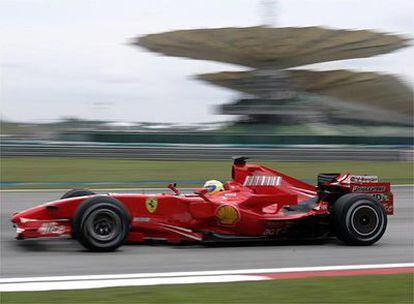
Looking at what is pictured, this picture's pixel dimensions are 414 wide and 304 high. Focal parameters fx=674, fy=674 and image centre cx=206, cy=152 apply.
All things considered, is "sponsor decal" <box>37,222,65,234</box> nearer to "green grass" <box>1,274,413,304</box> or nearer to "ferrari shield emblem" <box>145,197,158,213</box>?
"ferrari shield emblem" <box>145,197,158,213</box>

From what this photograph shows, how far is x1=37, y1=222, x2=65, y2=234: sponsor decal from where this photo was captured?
7.23 metres

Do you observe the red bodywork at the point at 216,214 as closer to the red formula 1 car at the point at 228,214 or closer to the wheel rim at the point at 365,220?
the red formula 1 car at the point at 228,214

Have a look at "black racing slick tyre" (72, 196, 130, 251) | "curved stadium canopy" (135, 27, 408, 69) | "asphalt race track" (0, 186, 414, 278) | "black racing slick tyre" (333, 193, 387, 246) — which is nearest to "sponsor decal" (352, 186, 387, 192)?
"black racing slick tyre" (333, 193, 387, 246)

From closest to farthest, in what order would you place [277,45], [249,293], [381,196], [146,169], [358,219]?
[249,293] < [358,219] < [381,196] < [146,169] < [277,45]

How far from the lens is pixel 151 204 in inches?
301

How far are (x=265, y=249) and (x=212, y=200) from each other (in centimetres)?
83

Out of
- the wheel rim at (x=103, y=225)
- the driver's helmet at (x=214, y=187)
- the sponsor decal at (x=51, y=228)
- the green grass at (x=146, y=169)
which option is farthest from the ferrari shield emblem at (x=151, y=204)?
the green grass at (x=146, y=169)

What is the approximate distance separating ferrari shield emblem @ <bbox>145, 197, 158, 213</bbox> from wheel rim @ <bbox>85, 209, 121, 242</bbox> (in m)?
0.52

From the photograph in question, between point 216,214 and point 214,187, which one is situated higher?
point 214,187

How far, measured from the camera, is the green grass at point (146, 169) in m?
19.8

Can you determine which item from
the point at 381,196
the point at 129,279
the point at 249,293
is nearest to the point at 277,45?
the point at 381,196

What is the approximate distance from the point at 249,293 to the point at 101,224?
8.14 feet

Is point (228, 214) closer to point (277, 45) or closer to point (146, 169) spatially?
point (146, 169)

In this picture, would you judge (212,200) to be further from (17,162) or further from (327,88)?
(327,88)
